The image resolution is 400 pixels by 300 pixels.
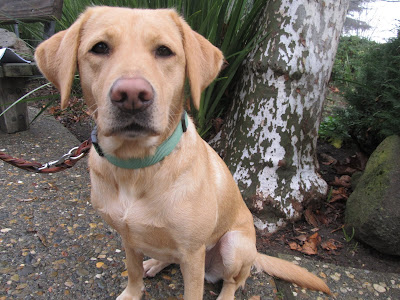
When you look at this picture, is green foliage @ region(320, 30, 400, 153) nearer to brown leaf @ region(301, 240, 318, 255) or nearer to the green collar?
brown leaf @ region(301, 240, 318, 255)

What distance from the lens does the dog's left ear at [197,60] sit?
1.56 meters

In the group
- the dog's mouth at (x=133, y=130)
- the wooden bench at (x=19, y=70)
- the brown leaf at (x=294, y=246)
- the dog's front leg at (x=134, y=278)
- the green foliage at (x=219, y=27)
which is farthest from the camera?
A: the wooden bench at (x=19, y=70)

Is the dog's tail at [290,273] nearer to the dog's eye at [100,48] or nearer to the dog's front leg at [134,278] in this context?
the dog's front leg at [134,278]

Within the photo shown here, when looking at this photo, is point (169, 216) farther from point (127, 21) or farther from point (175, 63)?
point (127, 21)

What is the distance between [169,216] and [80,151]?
78 cm

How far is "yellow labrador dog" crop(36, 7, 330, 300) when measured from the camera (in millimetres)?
1347

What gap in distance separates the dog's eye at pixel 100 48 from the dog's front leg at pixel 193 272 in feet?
3.51

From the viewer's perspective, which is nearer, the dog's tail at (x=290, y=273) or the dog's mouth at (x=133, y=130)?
the dog's mouth at (x=133, y=130)

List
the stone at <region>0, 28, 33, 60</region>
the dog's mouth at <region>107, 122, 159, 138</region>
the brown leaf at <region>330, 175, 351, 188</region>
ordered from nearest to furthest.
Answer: the dog's mouth at <region>107, 122, 159, 138</region> → the brown leaf at <region>330, 175, 351, 188</region> → the stone at <region>0, 28, 33, 60</region>

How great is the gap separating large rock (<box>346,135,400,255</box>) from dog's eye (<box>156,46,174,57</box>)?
2006 mm

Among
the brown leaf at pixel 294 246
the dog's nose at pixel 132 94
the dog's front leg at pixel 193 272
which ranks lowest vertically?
the brown leaf at pixel 294 246

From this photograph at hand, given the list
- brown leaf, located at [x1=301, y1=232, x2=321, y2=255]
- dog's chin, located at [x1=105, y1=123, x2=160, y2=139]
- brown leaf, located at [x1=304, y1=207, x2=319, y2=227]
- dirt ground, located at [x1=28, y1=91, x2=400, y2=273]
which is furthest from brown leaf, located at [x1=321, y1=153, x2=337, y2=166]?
dog's chin, located at [x1=105, y1=123, x2=160, y2=139]

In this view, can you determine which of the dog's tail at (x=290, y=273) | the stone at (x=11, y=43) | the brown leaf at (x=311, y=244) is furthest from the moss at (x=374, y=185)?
the stone at (x=11, y=43)

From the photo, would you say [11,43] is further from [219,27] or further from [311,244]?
[311,244]
